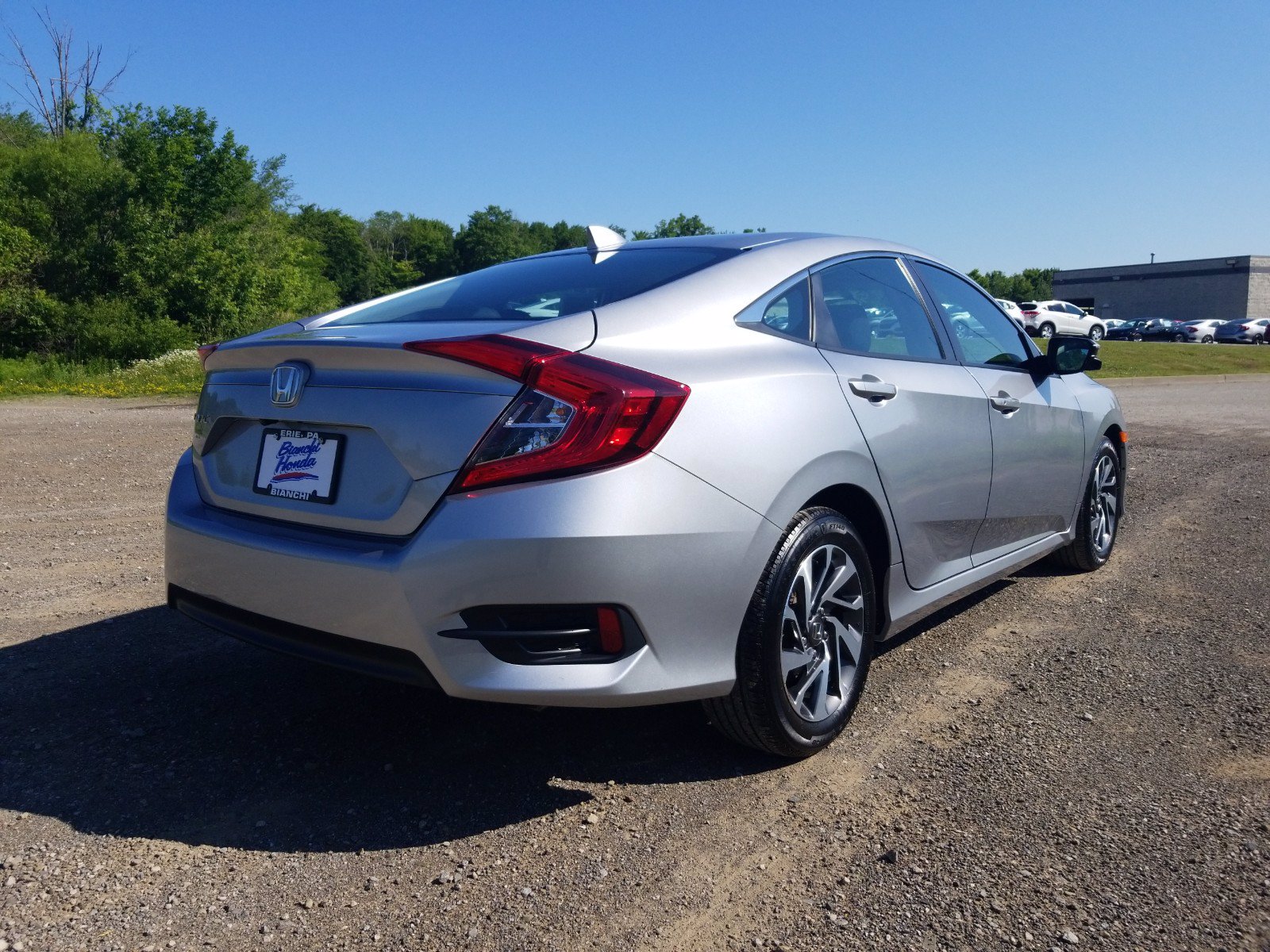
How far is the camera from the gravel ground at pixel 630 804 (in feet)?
7.45

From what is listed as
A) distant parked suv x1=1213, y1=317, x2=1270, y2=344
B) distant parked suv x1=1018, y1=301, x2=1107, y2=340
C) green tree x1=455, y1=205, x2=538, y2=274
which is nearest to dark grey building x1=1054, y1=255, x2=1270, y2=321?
distant parked suv x1=1213, y1=317, x2=1270, y2=344

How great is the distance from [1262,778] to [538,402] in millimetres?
2424

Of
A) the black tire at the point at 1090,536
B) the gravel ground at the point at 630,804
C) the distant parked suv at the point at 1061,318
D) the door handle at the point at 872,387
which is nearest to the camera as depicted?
the gravel ground at the point at 630,804

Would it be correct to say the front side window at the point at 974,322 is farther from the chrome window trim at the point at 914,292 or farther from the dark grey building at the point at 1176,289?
the dark grey building at the point at 1176,289

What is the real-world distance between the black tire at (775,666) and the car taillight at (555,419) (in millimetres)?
603

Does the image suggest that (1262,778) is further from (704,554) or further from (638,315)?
(638,315)

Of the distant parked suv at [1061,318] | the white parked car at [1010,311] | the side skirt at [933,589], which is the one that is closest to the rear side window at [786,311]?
the side skirt at [933,589]

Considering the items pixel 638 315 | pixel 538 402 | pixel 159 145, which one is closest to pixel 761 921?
pixel 538 402

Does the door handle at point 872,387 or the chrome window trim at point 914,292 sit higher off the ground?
the chrome window trim at point 914,292

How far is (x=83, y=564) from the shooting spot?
17.9 feet

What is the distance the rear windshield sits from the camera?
122 inches

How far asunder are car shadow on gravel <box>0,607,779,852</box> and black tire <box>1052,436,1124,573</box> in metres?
2.84

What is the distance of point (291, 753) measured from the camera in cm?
314

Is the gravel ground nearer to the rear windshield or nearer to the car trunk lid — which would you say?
the car trunk lid
